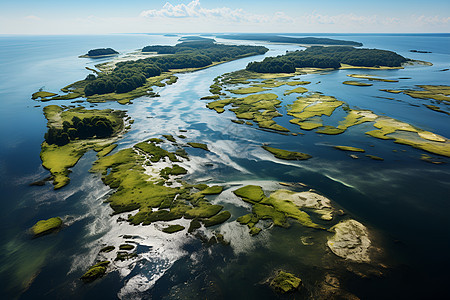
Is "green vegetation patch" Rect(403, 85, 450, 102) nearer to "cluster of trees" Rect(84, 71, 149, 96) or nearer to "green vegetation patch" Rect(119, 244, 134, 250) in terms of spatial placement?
"green vegetation patch" Rect(119, 244, 134, 250)

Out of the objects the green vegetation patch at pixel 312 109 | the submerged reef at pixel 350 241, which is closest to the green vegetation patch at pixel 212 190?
the submerged reef at pixel 350 241

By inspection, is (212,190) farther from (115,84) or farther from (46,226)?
(115,84)

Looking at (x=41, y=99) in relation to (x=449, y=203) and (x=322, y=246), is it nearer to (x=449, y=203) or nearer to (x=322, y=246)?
(x=322, y=246)

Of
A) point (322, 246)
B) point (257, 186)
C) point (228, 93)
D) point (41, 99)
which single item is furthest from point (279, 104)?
point (41, 99)

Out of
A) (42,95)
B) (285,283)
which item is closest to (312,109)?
(285,283)

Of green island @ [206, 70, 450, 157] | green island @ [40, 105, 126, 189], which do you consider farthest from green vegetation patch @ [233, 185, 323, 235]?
green island @ [40, 105, 126, 189]

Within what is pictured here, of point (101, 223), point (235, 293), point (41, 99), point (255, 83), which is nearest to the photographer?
point (235, 293)

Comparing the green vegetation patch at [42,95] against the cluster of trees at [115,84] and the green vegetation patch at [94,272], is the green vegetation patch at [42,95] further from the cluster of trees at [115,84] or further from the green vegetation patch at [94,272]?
the green vegetation patch at [94,272]
